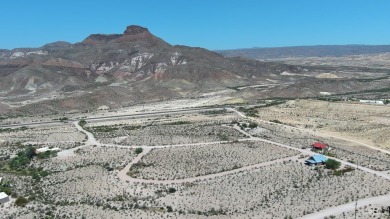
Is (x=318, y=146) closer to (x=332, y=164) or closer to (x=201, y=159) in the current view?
(x=332, y=164)

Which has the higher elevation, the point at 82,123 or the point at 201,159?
the point at 82,123

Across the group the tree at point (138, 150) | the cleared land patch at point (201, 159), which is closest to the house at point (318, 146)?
the cleared land patch at point (201, 159)

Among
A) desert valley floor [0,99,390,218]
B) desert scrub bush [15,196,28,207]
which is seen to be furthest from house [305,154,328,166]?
desert scrub bush [15,196,28,207]

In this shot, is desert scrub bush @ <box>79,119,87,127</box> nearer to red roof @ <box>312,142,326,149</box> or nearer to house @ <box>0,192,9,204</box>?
house @ <box>0,192,9,204</box>

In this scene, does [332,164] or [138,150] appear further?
[138,150]

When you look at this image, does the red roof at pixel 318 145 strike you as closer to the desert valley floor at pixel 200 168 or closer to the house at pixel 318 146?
the house at pixel 318 146

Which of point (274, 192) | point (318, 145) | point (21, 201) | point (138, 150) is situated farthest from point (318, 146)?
point (21, 201)

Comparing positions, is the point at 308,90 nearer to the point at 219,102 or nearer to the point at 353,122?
the point at 219,102

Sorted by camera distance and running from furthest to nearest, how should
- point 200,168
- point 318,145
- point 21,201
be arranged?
point 318,145, point 200,168, point 21,201
